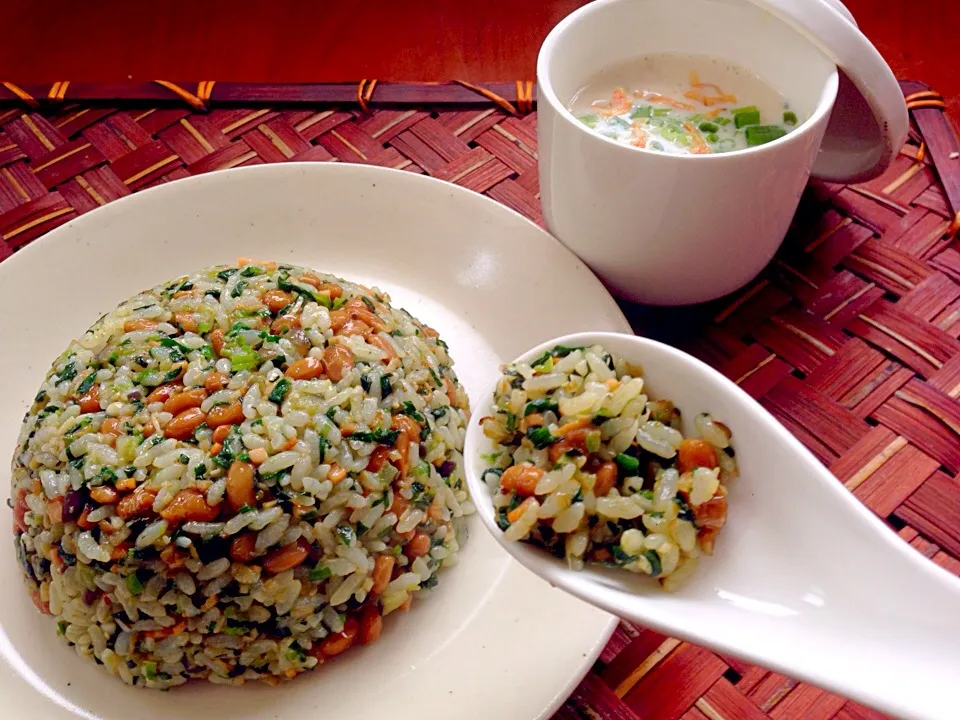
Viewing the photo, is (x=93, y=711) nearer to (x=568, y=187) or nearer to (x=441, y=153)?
(x=568, y=187)

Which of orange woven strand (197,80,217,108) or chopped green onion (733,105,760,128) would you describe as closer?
chopped green onion (733,105,760,128)

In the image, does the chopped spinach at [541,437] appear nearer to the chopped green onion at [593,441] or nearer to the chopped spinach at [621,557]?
the chopped green onion at [593,441]

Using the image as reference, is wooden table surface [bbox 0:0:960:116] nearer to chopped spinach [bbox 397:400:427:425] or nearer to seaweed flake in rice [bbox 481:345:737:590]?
chopped spinach [bbox 397:400:427:425]

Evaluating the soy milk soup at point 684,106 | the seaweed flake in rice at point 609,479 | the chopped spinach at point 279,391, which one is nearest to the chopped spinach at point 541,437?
the seaweed flake in rice at point 609,479

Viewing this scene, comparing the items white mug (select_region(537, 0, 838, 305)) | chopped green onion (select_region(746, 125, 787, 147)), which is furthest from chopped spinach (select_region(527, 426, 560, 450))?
chopped green onion (select_region(746, 125, 787, 147))

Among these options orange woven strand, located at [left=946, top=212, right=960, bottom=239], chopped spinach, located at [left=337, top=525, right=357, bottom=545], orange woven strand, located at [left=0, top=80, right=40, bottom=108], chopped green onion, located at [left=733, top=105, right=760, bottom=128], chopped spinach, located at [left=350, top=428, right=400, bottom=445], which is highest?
chopped green onion, located at [left=733, top=105, right=760, bottom=128]

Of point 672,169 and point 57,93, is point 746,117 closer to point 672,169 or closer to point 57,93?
point 672,169
